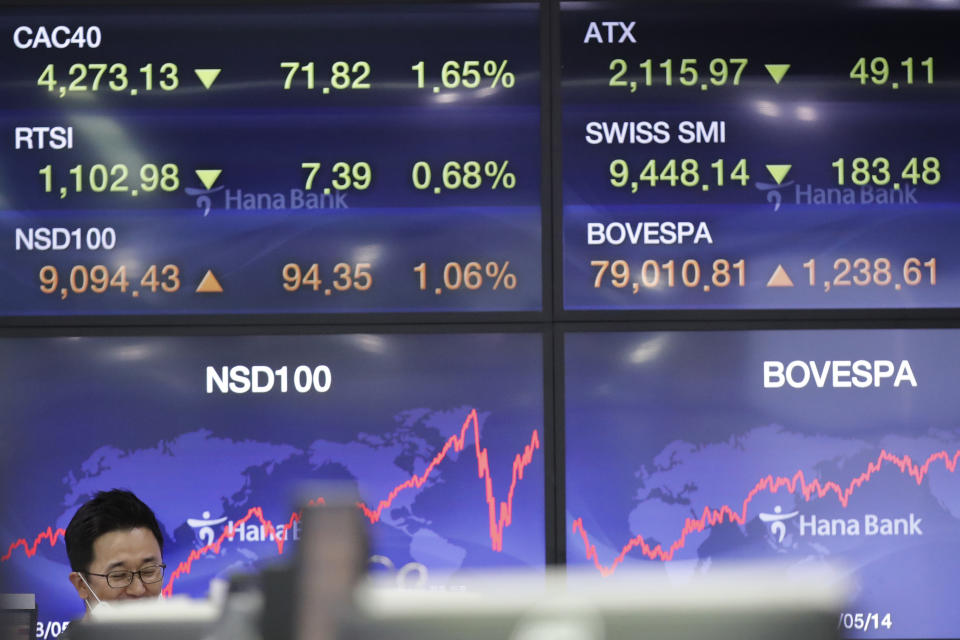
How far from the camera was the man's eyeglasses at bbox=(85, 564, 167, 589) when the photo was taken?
2475 millimetres

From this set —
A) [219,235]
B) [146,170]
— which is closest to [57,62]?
[146,170]

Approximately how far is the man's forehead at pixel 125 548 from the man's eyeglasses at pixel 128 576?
0.02 m

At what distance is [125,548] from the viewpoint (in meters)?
2.49

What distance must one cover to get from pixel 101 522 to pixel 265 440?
1.36ft

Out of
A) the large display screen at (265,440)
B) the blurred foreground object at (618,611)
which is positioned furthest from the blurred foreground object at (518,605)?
the large display screen at (265,440)

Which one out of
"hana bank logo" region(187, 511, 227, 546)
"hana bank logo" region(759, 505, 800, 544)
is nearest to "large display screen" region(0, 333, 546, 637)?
"hana bank logo" region(187, 511, 227, 546)

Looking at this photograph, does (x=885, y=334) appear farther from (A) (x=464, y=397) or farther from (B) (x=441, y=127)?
(B) (x=441, y=127)

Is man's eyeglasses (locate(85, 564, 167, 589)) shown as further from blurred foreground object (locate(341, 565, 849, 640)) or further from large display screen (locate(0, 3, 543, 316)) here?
blurred foreground object (locate(341, 565, 849, 640))

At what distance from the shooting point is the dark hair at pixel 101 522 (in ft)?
8.20

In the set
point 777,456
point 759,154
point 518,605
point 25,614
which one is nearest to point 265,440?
point 25,614

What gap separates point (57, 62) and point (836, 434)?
81.8 inches

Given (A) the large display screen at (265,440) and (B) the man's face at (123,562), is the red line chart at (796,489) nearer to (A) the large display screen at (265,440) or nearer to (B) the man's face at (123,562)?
(A) the large display screen at (265,440)

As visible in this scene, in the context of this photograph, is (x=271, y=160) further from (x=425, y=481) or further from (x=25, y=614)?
(x=25, y=614)

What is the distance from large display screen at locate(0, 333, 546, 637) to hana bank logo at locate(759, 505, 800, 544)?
21.0 inches
